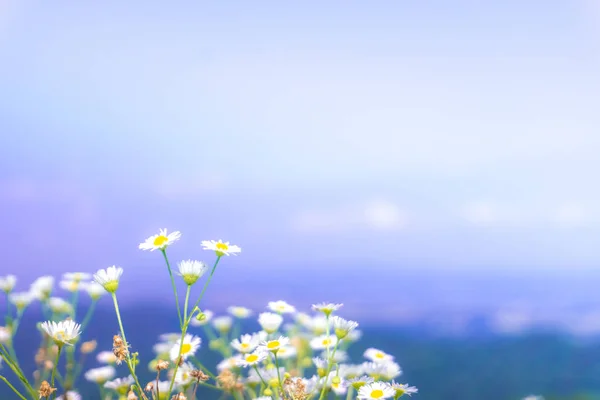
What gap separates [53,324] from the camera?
0.79 meters

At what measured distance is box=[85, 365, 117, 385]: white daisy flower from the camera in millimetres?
1126

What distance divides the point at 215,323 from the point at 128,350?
57cm

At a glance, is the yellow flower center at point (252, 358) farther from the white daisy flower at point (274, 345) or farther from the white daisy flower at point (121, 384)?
the white daisy flower at point (121, 384)

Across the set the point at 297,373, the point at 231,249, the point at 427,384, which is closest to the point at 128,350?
the point at 231,249

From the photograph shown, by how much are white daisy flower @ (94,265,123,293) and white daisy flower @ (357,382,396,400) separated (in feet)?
1.22

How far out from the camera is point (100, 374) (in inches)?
44.8

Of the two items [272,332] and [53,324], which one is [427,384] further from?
[53,324]

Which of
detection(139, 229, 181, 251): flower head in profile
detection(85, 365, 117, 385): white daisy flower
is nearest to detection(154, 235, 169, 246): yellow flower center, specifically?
detection(139, 229, 181, 251): flower head in profile

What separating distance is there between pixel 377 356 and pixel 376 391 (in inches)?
13.5

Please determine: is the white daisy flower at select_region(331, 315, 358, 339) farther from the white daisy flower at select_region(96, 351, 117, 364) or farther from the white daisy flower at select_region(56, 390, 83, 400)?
the white daisy flower at select_region(96, 351, 117, 364)

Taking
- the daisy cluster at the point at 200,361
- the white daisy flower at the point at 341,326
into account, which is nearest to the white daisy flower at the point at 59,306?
the daisy cluster at the point at 200,361

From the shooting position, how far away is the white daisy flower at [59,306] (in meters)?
1.20

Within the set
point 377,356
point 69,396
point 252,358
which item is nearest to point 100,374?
point 69,396

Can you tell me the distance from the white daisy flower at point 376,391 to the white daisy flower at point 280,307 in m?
0.27
